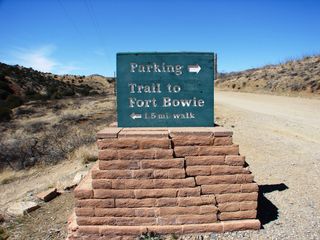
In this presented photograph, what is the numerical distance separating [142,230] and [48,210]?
2.62m

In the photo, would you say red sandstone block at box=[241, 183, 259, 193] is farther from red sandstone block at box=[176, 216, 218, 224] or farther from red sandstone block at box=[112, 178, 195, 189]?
red sandstone block at box=[112, 178, 195, 189]

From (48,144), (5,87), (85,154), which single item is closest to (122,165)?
(85,154)

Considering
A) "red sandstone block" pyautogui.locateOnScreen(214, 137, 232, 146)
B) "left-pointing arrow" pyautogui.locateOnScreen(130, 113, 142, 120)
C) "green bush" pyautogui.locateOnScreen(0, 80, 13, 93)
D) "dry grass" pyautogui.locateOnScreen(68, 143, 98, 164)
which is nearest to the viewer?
"red sandstone block" pyautogui.locateOnScreen(214, 137, 232, 146)

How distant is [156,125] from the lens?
220 inches

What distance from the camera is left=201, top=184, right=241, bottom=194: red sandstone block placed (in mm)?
5062

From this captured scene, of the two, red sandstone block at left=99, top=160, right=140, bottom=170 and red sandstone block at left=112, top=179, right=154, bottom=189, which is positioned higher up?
red sandstone block at left=99, top=160, right=140, bottom=170

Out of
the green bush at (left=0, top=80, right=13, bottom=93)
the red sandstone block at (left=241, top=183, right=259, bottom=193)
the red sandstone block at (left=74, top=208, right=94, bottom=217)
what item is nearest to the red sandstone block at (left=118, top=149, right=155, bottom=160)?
the red sandstone block at (left=74, top=208, right=94, bottom=217)

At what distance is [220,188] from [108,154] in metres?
1.48

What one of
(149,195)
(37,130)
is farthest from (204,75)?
(37,130)

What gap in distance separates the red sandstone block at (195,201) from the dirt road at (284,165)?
2.05 ft

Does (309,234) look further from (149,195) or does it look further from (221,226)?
(149,195)

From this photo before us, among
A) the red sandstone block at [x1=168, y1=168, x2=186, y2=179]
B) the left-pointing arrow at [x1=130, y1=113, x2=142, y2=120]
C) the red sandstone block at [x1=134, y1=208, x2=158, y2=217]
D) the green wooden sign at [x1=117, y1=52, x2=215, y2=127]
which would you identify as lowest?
the red sandstone block at [x1=134, y1=208, x2=158, y2=217]

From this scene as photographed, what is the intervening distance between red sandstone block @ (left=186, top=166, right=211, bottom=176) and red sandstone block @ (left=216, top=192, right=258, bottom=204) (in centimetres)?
33

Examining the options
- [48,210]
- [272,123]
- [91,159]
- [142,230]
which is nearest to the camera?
[142,230]
